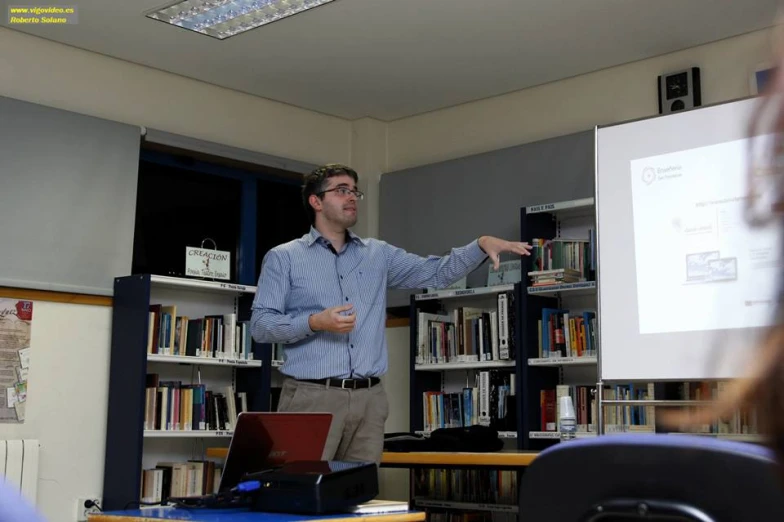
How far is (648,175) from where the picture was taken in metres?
4.01

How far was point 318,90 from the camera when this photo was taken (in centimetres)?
644

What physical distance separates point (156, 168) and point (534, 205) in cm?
242

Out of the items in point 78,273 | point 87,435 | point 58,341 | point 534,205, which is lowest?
point 87,435

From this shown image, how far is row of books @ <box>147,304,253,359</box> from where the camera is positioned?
5465 millimetres

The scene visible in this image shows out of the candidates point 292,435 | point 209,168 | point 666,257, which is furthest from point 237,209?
point 292,435

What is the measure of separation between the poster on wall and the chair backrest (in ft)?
15.0

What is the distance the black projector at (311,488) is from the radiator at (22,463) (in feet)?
9.92

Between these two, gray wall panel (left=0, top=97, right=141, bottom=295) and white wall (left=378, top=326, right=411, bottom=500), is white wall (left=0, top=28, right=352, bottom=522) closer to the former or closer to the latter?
gray wall panel (left=0, top=97, right=141, bottom=295)

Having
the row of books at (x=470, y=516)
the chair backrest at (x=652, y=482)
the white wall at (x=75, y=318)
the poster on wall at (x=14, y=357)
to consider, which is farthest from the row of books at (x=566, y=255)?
the chair backrest at (x=652, y=482)

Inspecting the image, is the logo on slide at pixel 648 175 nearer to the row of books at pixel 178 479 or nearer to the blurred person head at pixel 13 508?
the row of books at pixel 178 479

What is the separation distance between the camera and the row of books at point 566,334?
5.33m

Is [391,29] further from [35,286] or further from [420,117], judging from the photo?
[35,286]

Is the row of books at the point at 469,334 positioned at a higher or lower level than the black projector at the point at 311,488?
higher

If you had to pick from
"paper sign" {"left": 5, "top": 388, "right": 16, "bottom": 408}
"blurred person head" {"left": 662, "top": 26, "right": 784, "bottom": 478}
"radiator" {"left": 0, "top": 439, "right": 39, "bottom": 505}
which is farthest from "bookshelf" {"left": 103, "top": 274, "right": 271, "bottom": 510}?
"blurred person head" {"left": 662, "top": 26, "right": 784, "bottom": 478}
